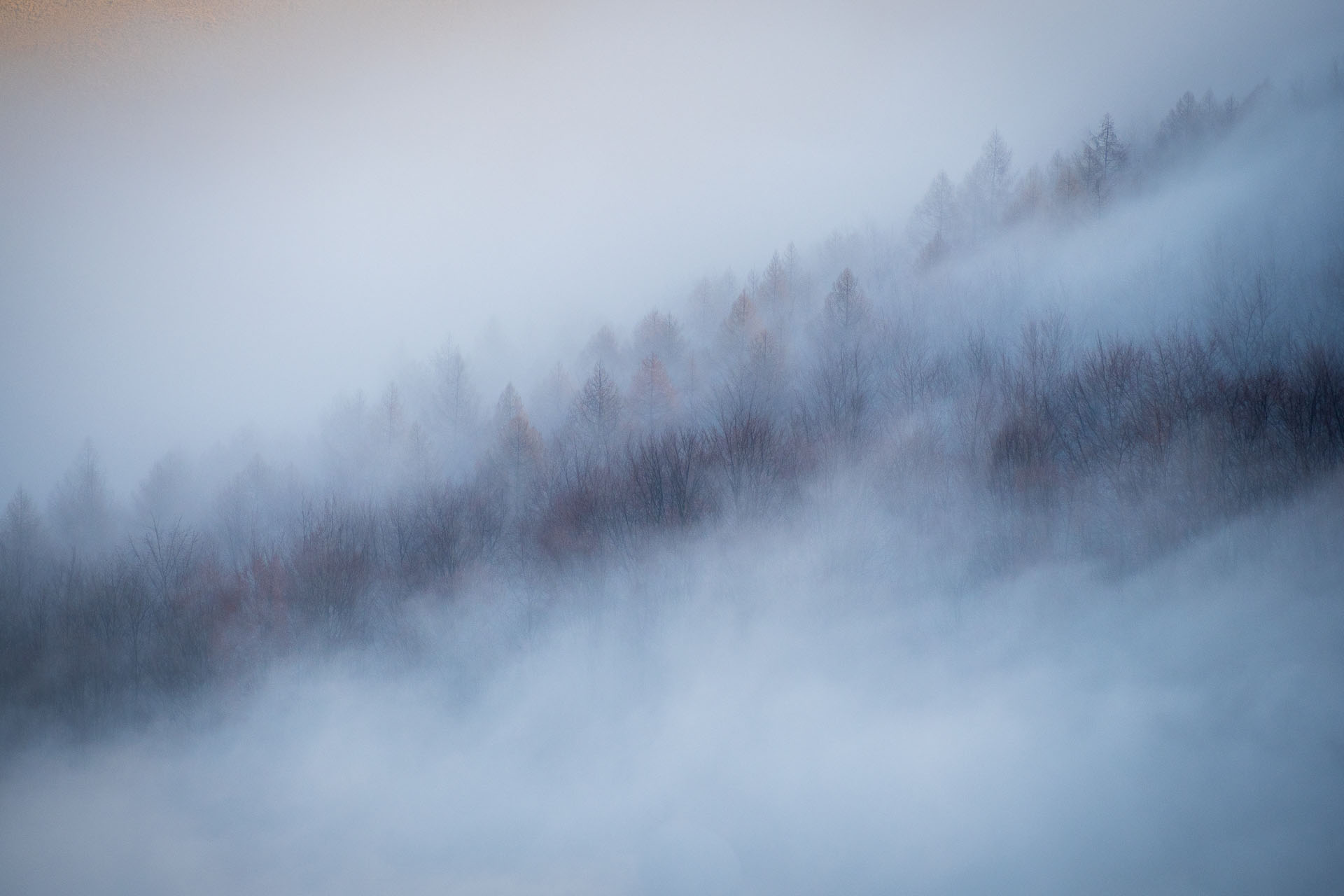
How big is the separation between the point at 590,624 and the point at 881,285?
16118 mm

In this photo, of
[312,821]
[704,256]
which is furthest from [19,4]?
[312,821]

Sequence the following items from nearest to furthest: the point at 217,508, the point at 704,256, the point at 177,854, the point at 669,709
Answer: the point at 177,854 → the point at 669,709 → the point at 217,508 → the point at 704,256

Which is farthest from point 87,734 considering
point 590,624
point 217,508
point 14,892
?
point 590,624

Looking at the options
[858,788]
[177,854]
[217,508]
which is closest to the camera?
[858,788]

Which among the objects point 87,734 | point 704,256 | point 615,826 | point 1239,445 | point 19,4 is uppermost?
point 19,4

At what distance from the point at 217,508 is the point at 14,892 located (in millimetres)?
11341

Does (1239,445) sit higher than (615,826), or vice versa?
(1239,445)

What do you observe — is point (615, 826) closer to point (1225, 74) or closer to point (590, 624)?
point (590, 624)

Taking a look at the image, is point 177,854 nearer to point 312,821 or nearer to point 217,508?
point 312,821

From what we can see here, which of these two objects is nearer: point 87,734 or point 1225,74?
point 87,734

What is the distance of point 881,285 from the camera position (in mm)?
22828

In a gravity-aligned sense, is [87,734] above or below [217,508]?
below

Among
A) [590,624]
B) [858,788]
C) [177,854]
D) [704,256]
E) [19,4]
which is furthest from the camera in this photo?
[704,256]

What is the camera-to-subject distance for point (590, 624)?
1573 cm
